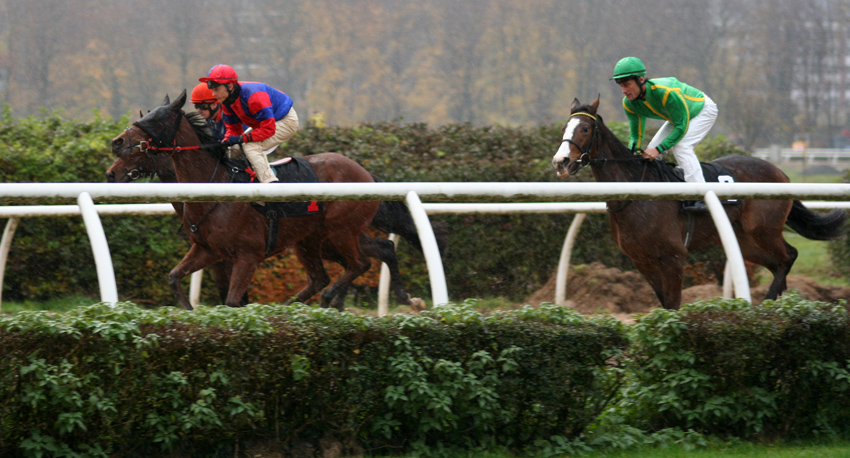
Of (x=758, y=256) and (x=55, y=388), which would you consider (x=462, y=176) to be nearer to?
(x=758, y=256)

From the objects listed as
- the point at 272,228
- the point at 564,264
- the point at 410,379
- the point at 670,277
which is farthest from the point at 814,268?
the point at 410,379

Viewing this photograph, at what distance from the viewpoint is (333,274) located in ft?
23.4

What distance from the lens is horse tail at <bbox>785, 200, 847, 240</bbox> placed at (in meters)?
5.90

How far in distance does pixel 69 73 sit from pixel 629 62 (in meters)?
18.3

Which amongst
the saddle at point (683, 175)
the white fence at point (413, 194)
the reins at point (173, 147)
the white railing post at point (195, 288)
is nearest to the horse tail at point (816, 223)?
the saddle at point (683, 175)

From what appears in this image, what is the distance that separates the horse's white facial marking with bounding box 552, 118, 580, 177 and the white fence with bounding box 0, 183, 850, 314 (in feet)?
4.22

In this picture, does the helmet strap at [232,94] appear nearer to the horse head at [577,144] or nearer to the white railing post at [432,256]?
the horse head at [577,144]

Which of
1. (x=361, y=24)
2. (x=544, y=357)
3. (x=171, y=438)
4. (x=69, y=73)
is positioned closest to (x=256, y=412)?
(x=171, y=438)

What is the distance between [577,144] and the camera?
4859 millimetres

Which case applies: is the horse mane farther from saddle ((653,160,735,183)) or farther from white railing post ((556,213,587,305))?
saddle ((653,160,735,183))

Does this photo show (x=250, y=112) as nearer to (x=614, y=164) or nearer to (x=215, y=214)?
(x=215, y=214)

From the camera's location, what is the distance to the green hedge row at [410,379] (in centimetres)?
254

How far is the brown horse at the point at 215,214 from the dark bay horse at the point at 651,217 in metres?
1.52

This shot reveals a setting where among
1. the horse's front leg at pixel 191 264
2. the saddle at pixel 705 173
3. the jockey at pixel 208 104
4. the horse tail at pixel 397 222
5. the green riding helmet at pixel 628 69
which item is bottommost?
the horse's front leg at pixel 191 264
